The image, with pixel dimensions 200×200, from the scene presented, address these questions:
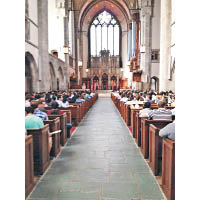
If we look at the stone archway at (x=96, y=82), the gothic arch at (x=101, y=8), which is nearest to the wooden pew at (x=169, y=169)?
the gothic arch at (x=101, y=8)

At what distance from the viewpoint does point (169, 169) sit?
2787 mm

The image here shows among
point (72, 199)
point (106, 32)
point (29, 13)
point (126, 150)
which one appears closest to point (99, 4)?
point (106, 32)

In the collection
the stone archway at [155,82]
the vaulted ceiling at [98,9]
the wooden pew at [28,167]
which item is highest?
the vaulted ceiling at [98,9]

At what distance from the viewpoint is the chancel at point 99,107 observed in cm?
315

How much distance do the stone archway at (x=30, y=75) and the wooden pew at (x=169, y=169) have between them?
11176mm

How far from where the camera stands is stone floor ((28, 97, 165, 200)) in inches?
116

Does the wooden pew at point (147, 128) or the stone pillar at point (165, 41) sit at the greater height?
the stone pillar at point (165, 41)

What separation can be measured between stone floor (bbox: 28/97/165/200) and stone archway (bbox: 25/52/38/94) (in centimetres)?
838

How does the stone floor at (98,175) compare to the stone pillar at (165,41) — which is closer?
the stone floor at (98,175)

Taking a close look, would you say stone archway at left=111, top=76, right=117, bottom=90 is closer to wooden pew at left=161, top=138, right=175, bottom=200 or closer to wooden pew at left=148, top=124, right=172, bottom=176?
wooden pew at left=148, top=124, right=172, bottom=176

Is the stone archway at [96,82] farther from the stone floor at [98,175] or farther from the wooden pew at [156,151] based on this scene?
the wooden pew at [156,151]

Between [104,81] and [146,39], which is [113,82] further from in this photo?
[146,39]

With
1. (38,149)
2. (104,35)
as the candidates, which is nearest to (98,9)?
(104,35)
